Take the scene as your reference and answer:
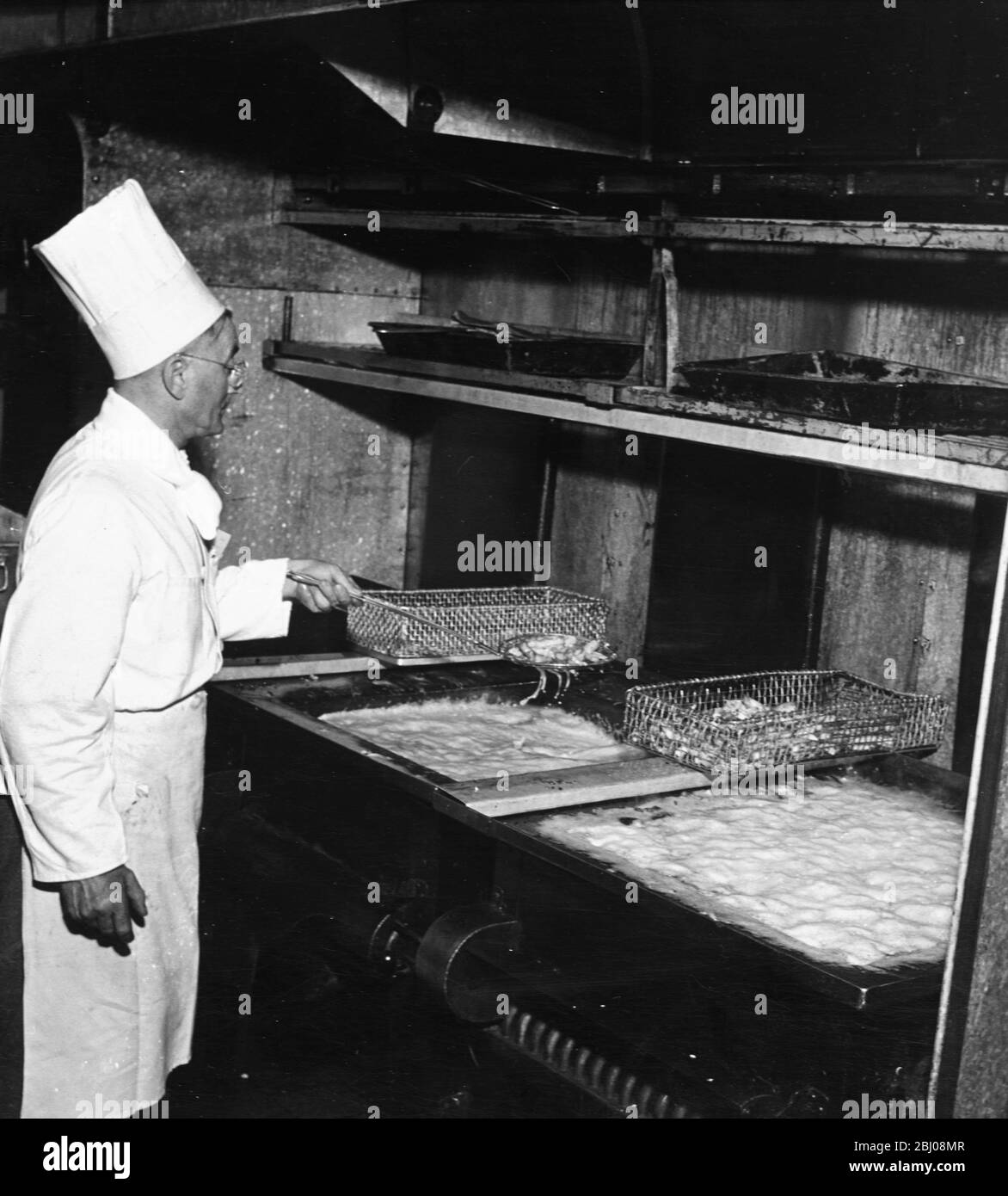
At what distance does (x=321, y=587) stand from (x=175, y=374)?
2.02ft

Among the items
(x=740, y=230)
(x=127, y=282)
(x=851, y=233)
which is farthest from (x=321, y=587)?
(x=851, y=233)

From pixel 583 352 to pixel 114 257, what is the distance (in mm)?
1101

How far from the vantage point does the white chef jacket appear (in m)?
2.02

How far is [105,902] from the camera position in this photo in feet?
6.78

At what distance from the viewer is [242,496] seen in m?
4.16

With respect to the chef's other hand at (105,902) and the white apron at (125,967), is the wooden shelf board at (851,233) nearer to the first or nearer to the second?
the white apron at (125,967)

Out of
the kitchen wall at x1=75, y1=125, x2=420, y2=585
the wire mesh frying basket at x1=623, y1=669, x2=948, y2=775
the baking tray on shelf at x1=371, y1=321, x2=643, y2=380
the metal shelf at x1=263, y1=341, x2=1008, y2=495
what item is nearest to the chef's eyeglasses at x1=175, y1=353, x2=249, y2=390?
the metal shelf at x1=263, y1=341, x2=1008, y2=495

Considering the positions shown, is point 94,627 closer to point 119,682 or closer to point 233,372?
point 119,682

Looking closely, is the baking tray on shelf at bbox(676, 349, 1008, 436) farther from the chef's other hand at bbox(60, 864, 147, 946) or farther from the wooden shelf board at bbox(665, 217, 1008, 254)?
the chef's other hand at bbox(60, 864, 147, 946)

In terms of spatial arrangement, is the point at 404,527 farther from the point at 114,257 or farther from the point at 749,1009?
the point at 749,1009

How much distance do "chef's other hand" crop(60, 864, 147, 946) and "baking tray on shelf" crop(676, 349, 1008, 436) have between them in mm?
1342

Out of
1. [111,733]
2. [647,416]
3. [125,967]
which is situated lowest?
[125,967]

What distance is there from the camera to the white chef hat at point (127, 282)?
2.23 metres

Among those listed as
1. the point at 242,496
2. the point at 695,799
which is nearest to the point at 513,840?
the point at 695,799
